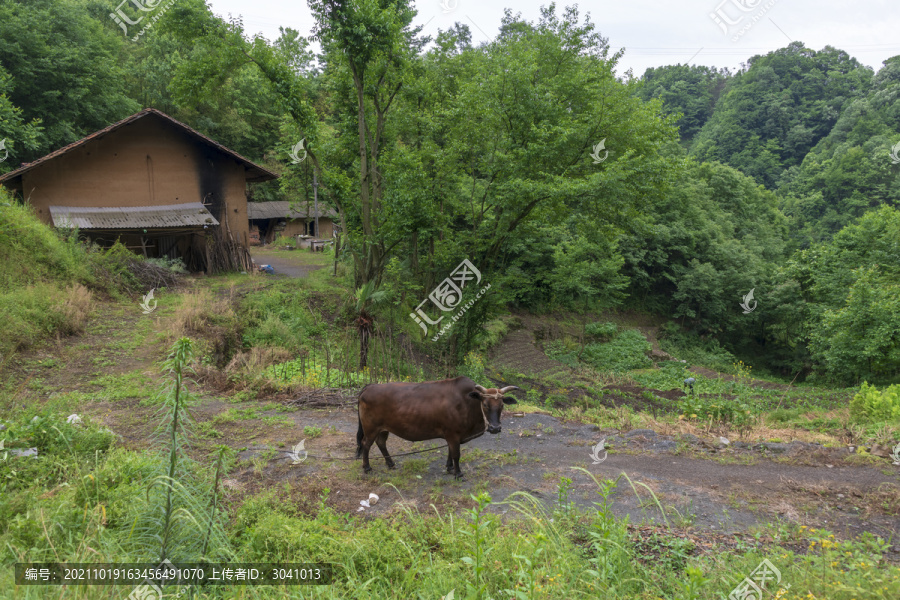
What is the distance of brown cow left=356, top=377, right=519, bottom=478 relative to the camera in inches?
264

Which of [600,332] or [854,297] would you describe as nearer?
[854,297]

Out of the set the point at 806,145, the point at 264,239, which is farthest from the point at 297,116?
the point at 806,145

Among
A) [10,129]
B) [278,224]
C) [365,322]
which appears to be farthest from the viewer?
[278,224]

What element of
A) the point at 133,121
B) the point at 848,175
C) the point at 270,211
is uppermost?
the point at 848,175

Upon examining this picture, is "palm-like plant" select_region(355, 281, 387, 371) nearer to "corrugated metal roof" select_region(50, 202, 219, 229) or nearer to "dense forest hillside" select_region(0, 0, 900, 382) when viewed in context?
"dense forest hillside" select_region(0, 0, 900, 382)

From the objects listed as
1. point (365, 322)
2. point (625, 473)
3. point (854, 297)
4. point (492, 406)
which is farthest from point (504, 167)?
point (854, 297)

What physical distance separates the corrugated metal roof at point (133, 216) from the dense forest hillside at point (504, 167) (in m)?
3.57

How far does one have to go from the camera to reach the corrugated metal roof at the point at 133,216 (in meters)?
19.6

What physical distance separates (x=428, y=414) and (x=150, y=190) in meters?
21.1

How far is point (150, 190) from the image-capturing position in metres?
22.3

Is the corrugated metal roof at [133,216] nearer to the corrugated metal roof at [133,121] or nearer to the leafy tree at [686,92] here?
the corrugated metal roof at [133,121]

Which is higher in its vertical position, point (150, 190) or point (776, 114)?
point (776, 114)

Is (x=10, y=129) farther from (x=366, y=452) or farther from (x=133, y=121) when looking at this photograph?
(x=366, y=452)

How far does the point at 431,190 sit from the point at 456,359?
5.41 m
